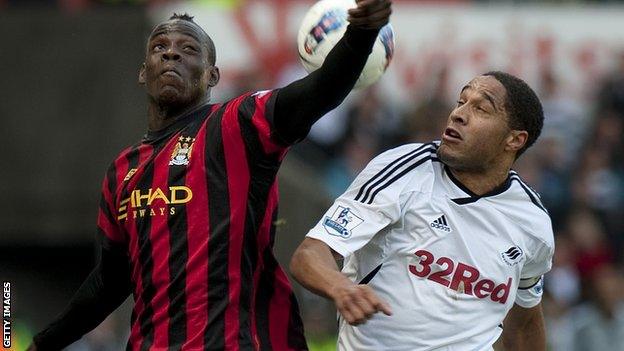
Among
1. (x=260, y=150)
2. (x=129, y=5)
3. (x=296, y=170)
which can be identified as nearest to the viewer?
(x=260, y=150)

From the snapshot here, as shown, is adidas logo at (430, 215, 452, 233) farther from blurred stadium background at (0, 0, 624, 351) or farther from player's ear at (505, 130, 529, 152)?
blurred stadium background at (0, 0, 624, 351)

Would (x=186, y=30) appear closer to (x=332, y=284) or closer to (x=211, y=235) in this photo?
(x=211, y=235)

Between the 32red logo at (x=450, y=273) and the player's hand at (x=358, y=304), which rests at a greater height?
the player's hand at (x=358, y=304)

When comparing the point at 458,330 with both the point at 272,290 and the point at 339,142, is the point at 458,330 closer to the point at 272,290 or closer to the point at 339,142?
the point at 272,290

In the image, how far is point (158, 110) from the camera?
5.79m

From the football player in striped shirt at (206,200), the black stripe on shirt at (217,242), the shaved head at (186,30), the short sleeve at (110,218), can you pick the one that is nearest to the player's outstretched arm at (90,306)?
the short sleeve at (110,218)

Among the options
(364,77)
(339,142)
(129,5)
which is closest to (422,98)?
(339,142)

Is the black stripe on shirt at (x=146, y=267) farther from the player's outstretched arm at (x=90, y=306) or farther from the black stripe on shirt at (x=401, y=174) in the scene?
the black stripe on shirt at (x=401, y=174)

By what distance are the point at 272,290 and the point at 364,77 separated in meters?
1.09

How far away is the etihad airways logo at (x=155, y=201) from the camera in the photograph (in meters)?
5.51

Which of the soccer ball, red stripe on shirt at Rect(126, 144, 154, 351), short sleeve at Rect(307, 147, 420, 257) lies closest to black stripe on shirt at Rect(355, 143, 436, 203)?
short sleeve at Rect(307, 147, 420, 257)

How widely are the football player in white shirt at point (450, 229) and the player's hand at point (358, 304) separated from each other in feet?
1.76

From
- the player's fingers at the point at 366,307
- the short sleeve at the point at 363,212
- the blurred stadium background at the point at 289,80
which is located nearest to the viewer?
the player's fingers at the point at 366,307

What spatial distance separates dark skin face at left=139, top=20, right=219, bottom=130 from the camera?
569cm
